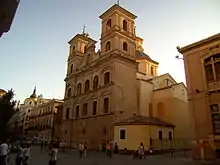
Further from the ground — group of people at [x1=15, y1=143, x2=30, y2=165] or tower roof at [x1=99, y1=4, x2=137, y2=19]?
tower roof at [x1=99, y1=4, x2=137, y2=19]

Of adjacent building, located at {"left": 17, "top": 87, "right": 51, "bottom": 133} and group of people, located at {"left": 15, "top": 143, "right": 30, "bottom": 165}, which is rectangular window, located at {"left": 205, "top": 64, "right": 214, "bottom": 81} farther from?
adjacent building, located at {"left": 17, "top": 87, "right": 51, "bottom": 133}

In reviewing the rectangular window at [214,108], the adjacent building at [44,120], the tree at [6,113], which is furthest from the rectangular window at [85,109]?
the rectangular window at [214,108]

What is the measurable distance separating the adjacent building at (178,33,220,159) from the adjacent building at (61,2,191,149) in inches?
356

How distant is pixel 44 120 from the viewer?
67.5 meters

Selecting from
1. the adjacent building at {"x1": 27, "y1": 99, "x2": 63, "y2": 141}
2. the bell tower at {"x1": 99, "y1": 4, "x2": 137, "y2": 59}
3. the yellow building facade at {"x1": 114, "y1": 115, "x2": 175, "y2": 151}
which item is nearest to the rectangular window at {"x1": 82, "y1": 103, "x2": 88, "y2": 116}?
the bell tower at {"x1": 99, "y1": 4, "x2": 137, "y2": 59}

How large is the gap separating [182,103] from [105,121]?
12968 mm

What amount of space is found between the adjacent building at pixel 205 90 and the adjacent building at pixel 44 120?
148ft

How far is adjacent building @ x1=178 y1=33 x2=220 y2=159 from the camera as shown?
1817cm

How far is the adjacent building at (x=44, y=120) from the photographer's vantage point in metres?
61.3

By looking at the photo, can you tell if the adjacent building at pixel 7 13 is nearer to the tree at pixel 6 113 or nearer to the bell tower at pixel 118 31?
the tree at pixel 6 113

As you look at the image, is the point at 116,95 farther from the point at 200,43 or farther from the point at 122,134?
the point at 200,43

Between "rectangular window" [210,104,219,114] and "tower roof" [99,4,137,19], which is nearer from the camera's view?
"rectangular window" [210,104,219,114]

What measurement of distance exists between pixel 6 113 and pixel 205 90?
54.9 feet

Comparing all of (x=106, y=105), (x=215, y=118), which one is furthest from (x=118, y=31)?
A: (x=215, y=118)
